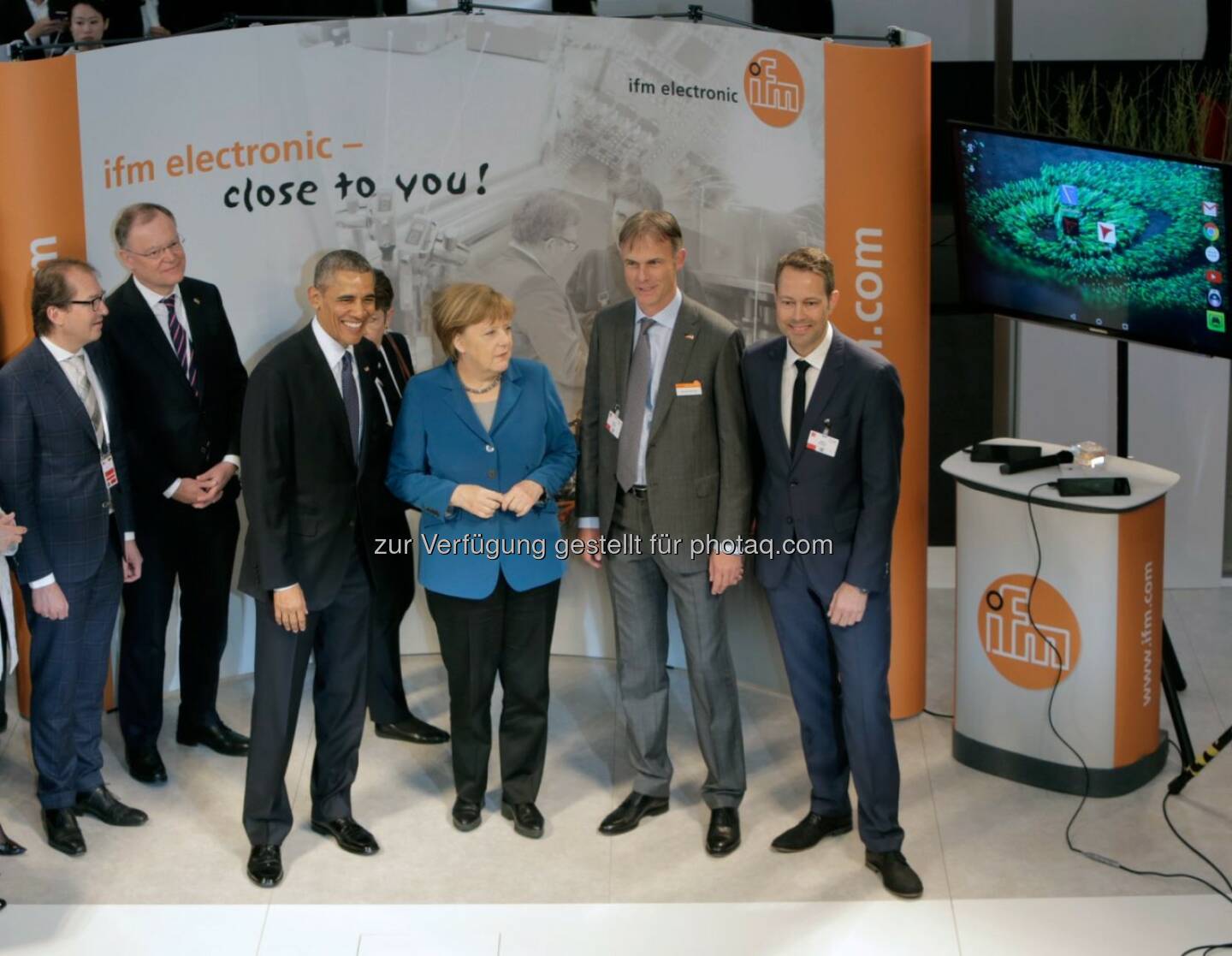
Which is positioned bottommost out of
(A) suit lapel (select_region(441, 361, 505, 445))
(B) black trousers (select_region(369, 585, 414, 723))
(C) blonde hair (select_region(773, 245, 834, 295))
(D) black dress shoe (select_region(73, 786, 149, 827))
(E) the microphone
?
(D) black dress shoe (select_region(73, 786, 149, 827))

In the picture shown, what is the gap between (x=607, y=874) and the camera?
4.39 m

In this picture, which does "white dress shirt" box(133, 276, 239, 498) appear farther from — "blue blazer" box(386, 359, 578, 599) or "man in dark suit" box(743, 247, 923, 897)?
"man in dark suit" box(743, 247, 923, 897)

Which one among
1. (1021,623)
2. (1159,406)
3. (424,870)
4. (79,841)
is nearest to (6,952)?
(79,841)

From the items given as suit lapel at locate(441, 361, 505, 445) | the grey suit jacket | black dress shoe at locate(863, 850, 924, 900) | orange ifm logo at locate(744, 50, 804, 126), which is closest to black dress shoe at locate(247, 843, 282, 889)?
suit lapel at locate(441, 361, 505, 445)

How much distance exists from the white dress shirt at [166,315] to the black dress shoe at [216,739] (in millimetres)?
780

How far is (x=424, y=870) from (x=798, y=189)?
7.39 ft

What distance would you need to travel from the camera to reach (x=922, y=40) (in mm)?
4895

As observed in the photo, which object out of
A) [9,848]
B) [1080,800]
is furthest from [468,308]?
[1080,800]

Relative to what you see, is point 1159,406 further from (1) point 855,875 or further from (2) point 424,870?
(2) point 424,870

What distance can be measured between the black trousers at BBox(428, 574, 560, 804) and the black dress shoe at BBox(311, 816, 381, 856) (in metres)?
0.29

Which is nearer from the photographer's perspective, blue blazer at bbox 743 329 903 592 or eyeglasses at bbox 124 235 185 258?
blue blazer at bbox 743 329 903 592

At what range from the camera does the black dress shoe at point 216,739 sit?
16.9 feet

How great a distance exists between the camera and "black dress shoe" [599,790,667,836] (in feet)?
15.1

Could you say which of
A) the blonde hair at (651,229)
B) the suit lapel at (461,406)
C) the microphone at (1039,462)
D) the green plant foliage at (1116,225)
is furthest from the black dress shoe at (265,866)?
the green plant foliage at (1116,225)
